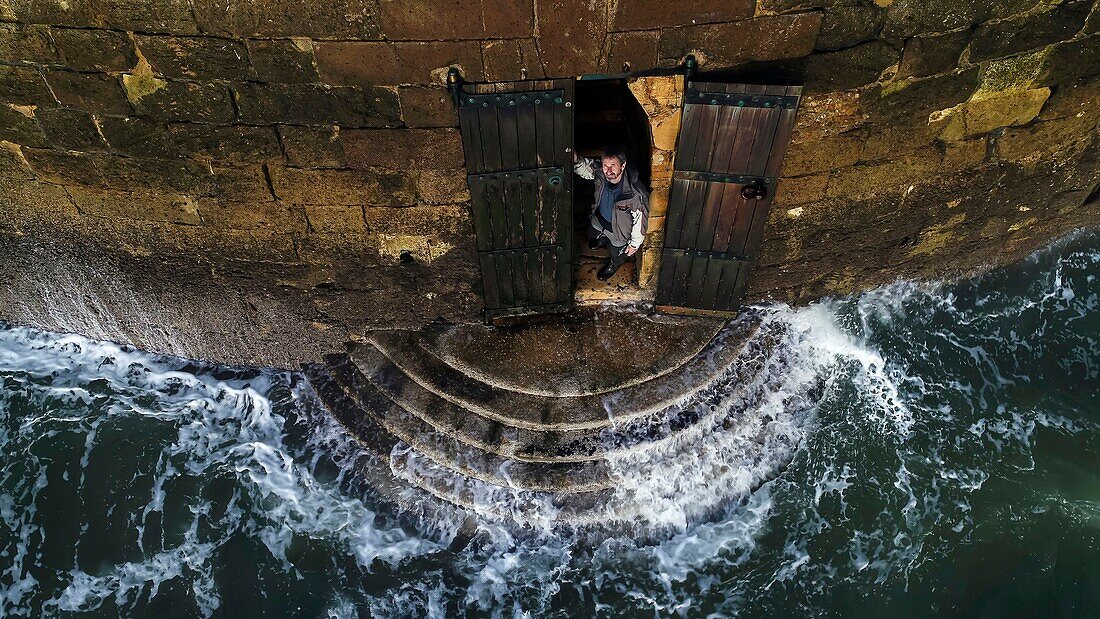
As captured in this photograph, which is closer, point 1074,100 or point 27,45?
point 27,45

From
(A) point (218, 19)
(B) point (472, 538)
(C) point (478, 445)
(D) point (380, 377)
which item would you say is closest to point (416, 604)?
(B) point (472, 538)

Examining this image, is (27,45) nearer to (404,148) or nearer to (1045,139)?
(404,148)

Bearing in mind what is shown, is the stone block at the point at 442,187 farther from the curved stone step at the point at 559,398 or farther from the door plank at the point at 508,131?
the curved stone step at the point at 559,398

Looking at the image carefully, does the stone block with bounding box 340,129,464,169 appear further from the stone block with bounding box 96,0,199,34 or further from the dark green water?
the dark green water

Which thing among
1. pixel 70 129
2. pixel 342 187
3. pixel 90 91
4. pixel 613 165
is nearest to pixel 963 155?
pixel 613 165

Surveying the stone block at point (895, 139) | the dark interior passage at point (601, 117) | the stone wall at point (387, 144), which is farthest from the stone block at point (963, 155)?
the dark interior passage at point (601, 117)

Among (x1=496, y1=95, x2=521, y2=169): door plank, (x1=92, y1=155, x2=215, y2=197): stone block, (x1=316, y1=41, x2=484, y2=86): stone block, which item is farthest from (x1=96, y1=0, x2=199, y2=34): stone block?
(x1=496, y1=95, x2=521, y2=169): door plank

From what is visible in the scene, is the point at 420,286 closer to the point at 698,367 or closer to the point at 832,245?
the point at 698,367
